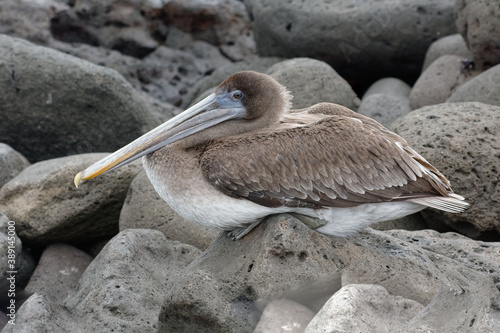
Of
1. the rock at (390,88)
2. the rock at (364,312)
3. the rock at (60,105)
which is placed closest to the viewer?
the rock at (364,312)

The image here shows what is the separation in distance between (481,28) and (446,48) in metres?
1.33

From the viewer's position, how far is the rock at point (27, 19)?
1068cm

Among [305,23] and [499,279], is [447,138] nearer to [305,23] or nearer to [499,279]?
[499,279]

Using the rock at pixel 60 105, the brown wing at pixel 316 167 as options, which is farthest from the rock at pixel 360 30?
the brown wing at pixel 316 167

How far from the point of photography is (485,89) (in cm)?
758

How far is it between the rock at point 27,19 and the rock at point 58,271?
5.10 m

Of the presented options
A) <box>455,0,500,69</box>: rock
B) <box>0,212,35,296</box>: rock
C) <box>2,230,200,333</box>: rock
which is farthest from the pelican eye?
<box>455,0,500,69</box>: rock

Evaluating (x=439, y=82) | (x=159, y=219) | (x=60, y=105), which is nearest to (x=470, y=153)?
(x=159, y=219)

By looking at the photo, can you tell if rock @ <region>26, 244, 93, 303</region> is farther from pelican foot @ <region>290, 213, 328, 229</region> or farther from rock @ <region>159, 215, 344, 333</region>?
pelican foot @ <region>290, 213, 328, 229</region>

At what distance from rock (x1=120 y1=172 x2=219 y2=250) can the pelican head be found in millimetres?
1562

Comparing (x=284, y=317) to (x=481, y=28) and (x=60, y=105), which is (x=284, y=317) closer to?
(x=60, y=105)

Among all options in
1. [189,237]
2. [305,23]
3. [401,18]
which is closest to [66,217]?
[189,237]

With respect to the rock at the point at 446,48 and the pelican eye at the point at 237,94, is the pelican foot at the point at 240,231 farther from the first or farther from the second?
the rock at the point at 446,48

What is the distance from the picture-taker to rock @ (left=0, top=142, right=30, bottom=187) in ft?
24.6
